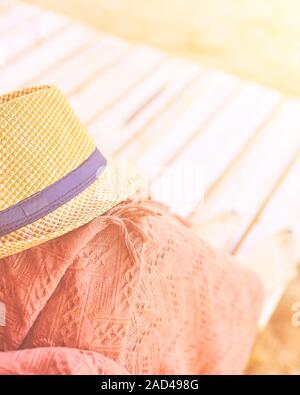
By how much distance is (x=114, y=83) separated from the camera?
7.44 ft

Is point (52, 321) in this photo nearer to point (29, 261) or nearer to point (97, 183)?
point (29, 261)

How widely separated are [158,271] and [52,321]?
22 cm

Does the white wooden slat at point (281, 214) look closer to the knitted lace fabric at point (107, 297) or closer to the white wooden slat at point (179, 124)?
the white wooden slat at point (179, 124)

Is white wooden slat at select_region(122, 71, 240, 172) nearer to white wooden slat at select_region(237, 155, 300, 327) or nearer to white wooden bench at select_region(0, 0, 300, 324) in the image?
white wooden bench at select_region(0, 0, 300, 324)

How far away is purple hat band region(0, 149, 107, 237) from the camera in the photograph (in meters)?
0.73

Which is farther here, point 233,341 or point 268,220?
point 268,220

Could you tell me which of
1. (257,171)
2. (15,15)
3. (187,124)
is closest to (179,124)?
(187,124)

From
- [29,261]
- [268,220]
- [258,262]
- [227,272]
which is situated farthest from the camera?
[268,220]

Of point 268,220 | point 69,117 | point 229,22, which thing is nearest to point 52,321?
point 69,117

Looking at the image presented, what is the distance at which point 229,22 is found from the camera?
2.85m

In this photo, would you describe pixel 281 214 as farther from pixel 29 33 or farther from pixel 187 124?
pixel 29 33

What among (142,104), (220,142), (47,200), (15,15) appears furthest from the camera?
(15,15)

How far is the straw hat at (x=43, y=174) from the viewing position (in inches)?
29.1

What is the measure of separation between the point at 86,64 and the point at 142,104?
0.45 m
